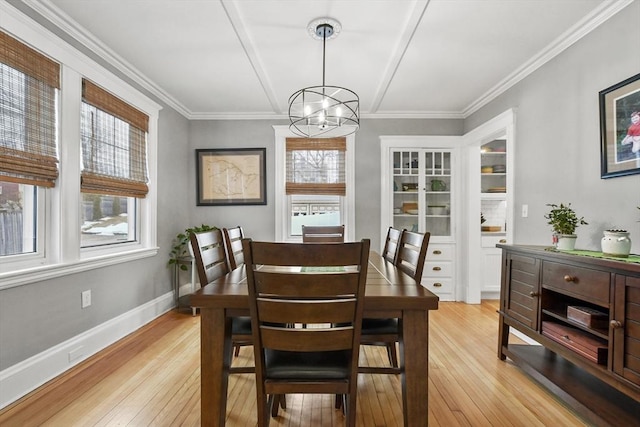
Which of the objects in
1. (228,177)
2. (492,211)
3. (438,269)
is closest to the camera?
(438,269)

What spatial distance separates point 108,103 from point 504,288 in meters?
3.58

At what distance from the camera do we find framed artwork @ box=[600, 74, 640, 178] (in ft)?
6.34

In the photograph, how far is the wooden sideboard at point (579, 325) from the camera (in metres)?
1.54

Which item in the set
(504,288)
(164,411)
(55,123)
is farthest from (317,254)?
(55,123)

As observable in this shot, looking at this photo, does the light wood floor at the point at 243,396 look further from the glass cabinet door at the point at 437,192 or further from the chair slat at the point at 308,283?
the glass cabinet door at the point at 437,192

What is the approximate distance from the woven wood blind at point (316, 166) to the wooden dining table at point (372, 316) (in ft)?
9.64

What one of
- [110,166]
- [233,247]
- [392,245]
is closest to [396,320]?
[392,245]

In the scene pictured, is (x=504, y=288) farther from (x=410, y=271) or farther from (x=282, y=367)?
(x=282, y=367)

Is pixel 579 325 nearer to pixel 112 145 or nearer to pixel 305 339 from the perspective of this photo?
pixel 305 339

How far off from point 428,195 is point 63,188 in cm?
386

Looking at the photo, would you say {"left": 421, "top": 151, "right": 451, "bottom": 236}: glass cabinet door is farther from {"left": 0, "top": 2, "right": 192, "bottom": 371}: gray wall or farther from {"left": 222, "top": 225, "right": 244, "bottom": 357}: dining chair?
{"left": 0, "top": 2, "right": 192, "bottom": 371}: gray wall

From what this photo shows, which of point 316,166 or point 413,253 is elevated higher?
point 316,166

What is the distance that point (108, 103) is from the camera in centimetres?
283

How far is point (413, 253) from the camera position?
6.64ft
